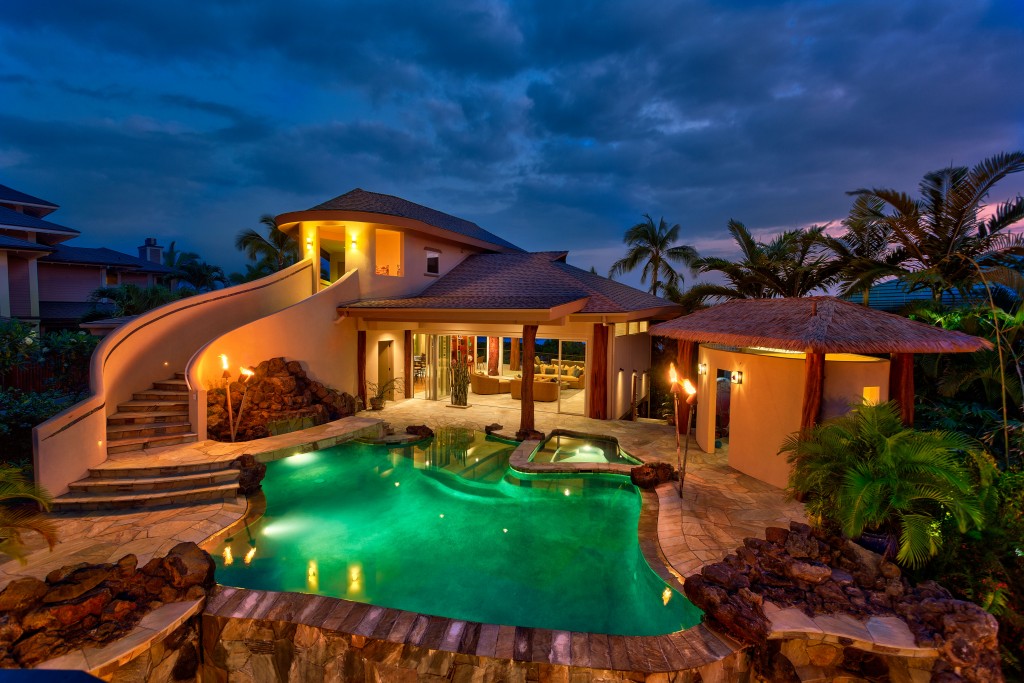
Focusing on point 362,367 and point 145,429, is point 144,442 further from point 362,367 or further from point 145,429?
point 362,367

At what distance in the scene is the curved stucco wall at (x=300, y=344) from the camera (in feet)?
34.2

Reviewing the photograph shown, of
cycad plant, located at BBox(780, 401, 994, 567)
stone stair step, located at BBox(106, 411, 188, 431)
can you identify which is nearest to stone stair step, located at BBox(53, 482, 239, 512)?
stone stair step, located at BBox(106, 411, 188, 431)

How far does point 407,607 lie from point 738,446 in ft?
22.7

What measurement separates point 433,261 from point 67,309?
1704cm

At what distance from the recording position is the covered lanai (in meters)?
6.61

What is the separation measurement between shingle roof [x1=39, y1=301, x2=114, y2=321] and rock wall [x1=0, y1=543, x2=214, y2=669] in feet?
58.1

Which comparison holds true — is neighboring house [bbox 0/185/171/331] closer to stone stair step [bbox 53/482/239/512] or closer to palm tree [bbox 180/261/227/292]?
palm tree [bbox 180/261/227/292]

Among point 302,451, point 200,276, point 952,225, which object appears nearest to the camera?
point 952,225

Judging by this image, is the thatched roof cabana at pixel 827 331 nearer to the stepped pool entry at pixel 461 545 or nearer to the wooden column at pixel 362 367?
the stepped pool entry at pixel 461 545

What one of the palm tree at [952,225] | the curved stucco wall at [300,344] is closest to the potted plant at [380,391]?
the curved stucco wall at [300,344]

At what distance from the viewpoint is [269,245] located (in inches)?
1016

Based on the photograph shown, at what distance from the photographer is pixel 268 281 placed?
535 inches

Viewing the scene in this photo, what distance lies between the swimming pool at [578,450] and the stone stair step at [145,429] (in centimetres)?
773

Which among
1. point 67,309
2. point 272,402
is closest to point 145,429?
point 272,402
